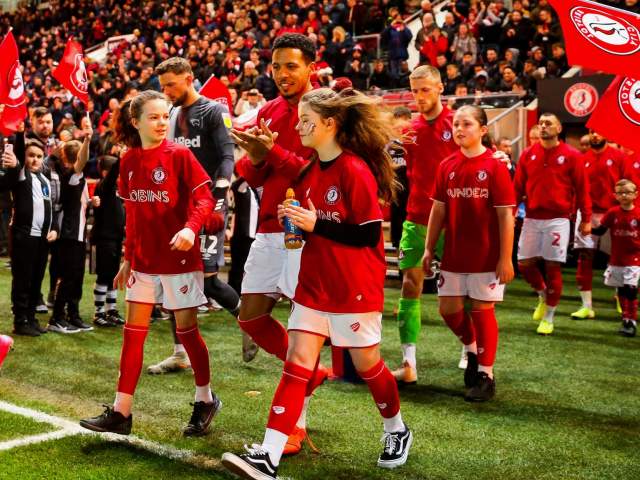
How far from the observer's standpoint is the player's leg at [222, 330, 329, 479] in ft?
10.6

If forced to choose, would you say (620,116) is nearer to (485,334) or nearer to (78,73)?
(485,334)

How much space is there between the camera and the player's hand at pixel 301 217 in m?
3.36

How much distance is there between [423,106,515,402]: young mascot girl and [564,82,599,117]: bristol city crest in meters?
7.91

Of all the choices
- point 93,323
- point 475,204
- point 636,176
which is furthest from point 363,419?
point 636,176

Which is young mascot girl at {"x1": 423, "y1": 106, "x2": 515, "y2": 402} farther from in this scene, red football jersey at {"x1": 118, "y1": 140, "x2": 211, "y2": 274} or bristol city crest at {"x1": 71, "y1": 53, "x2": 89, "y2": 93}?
bristol city crest at {"x1": 71, "y1": 53, "x2": 89, "y2": 93}

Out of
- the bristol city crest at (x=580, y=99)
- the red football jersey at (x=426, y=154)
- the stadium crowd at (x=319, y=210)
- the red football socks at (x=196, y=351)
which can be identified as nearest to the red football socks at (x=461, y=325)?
the stadium crowd at (x=319, y=210)

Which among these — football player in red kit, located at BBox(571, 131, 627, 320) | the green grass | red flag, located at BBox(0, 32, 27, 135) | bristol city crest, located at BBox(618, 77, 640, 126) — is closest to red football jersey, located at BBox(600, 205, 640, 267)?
the green grass

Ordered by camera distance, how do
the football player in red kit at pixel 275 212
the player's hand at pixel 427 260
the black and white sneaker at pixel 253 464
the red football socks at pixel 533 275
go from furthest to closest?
the red football socks at pixel 533 275 → the player's hand at pixel 427 260 → the football player in red kit at pixel 275 212 → the black and white sneaker at pixel 253 464

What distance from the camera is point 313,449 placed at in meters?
4.00

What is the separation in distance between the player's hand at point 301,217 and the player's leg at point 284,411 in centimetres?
43

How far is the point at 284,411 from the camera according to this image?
3.33 meters

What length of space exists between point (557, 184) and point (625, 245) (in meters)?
1.05

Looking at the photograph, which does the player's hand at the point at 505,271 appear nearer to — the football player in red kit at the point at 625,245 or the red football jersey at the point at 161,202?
the red football jersey at the point at 161,202

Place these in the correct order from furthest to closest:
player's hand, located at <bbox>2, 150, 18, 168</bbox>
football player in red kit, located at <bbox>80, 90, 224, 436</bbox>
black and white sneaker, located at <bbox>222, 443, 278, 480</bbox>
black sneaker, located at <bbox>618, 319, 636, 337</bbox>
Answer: black sneaker, located at <bbox>618, 319, 636, 337</bbox>
player's hand, located at <bbox>2, 150, 18, 168</bbox>
football player in red kit, located at <bbox>80, 90, 224, 436</bbox>
black and white sneaker, located at <bbox>222, 443, 278, 480</bbox>
